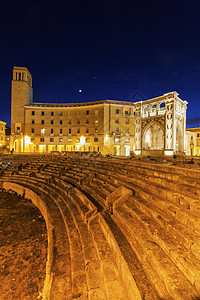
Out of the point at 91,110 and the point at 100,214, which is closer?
the point at 100,214

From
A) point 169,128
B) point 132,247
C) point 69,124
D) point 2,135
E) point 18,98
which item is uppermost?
point 18,98

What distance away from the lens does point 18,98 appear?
1598 inches

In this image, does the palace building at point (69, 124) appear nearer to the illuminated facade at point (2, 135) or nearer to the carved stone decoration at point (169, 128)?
the illuminated facade at point (2, 135)

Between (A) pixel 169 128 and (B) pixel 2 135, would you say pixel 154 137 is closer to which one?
(A) pixel 169 128

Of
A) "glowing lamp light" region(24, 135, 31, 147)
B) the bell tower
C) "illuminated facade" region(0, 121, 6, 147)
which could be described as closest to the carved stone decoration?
"glowing lamp light" region(24, 135, 31, 147)

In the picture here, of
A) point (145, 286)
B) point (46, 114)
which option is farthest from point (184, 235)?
point (46, 114)

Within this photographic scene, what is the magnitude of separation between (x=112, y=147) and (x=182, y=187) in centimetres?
3498

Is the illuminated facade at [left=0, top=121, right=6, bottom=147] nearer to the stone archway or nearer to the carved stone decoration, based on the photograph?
the stone archway

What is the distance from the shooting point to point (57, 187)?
10.4 metres

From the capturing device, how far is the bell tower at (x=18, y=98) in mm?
40219

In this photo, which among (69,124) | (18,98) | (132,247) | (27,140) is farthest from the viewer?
(69,124)

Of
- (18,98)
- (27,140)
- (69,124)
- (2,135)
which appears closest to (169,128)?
(69,124)

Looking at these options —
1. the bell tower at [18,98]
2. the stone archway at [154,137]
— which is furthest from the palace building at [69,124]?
the stone archway at [154,137]

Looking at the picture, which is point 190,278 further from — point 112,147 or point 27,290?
point 112,147
